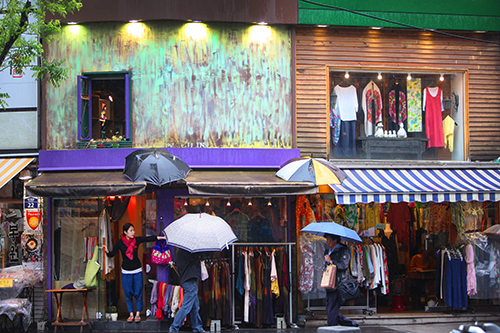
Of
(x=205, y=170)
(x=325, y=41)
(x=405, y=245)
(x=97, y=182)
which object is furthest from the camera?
(x=405, y=245)

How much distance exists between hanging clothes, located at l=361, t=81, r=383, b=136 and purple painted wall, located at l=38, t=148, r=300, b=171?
→ 2.83 metres

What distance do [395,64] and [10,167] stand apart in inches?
382

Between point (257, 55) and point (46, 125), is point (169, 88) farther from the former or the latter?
point (46, 125)

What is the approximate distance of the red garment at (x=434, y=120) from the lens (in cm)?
1359

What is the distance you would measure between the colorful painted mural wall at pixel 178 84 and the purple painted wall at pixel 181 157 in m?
0.38

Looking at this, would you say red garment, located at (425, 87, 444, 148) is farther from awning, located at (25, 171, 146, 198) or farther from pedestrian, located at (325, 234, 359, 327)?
awning, located at (25, 171, 146, 198)

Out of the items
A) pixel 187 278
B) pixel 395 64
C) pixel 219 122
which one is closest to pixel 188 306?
pixel 187 278

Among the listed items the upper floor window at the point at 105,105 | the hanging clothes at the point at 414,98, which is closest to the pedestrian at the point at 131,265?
the upper floor window at the point at 105,105

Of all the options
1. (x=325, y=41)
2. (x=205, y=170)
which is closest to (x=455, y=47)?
(x=325, y=41)

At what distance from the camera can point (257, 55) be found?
12.6 meters

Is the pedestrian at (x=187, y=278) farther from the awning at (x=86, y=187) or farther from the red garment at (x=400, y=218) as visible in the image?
the red garment at (x=400, y=218)

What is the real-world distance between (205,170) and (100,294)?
3.76 m

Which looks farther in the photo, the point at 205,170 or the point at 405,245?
the point at 405,245

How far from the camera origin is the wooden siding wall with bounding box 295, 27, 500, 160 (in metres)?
12.8
